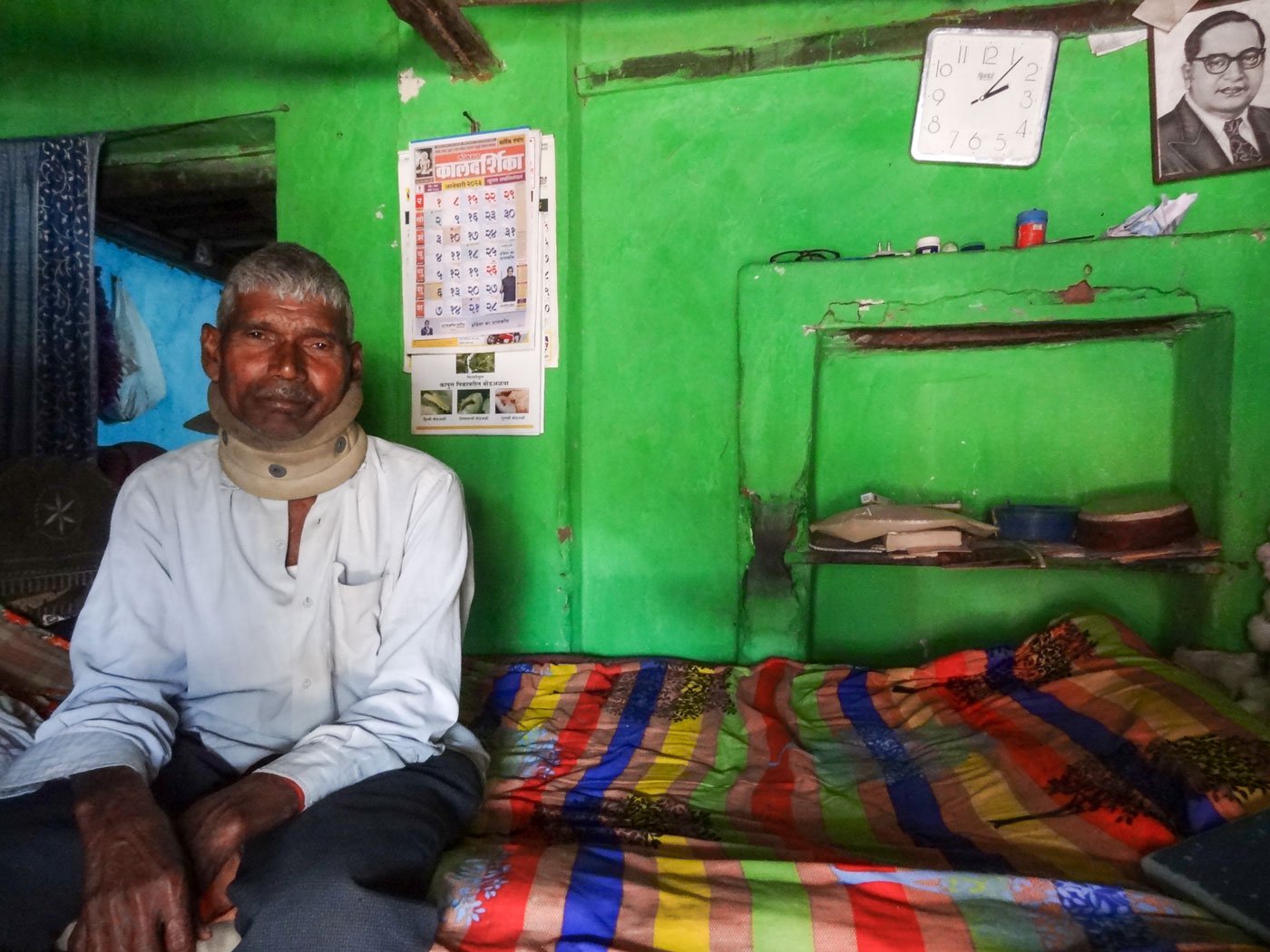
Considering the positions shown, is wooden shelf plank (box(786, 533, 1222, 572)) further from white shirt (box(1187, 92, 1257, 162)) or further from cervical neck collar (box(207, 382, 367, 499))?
cervical neck collar (box(207, 382, 367, 499))

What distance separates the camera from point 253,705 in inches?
49.6

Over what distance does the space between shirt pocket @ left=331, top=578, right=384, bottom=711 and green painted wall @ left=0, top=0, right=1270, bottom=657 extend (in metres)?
1.03

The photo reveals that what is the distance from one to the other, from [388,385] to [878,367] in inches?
67.7

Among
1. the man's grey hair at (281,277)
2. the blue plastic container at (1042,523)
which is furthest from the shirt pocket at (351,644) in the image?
the blue plastic container at (1042,523)

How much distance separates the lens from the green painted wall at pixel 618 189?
6.69ft

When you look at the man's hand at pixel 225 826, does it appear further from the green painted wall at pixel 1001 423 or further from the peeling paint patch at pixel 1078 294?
the peeling paint patch at pixel 1078 294

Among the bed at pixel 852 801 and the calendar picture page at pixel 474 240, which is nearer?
the bed at pixel 852 801

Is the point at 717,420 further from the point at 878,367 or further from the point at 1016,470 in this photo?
the point at 1016,470

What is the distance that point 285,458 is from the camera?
1.28 metres

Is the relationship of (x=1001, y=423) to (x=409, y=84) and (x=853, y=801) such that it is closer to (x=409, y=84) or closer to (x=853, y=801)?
(x=853, y=801)

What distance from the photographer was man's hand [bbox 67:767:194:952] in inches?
34.3

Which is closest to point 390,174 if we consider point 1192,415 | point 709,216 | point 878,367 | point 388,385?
point 388,385

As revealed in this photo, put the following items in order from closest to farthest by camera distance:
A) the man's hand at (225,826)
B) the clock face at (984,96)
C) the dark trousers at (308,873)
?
the dark trousers at (308,873), the man's hand at (225,826), the clock face at (984,96)

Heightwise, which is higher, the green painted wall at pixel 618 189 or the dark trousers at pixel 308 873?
the green painted wall at pixel 618 189
